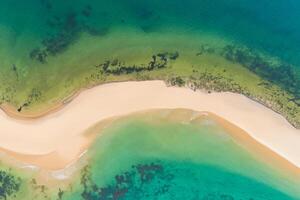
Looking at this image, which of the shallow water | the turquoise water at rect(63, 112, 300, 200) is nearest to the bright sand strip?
the turquoise water at rect(63, 112, 300, 200)

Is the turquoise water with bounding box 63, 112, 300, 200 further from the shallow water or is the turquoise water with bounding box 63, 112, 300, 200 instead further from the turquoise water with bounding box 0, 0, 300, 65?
the turquoise water with bounding box 0, 0, 300, 65

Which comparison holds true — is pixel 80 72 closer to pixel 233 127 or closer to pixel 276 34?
pixel 233 127

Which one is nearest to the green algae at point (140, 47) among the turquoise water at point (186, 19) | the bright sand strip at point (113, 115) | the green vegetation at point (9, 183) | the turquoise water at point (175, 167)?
the turquoise water at point (186, 19)

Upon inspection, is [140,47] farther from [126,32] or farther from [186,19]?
[186,19]

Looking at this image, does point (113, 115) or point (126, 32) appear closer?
point (113, 115)

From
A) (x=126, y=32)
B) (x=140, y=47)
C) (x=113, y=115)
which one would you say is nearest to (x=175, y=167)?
(x=113, y=115)
